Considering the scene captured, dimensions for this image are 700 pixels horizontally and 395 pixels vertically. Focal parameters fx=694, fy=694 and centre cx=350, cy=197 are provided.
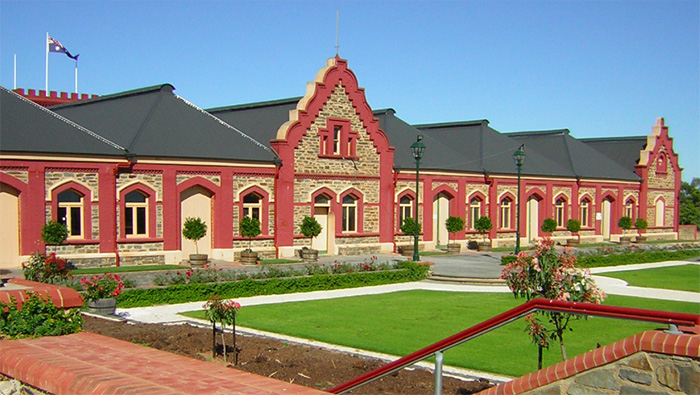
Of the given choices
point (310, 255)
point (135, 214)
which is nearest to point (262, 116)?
point (310, 255)

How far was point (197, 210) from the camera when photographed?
31.5 m

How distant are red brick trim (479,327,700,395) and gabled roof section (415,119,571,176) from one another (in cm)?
3462

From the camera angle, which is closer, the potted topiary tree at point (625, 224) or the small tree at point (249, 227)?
the small tree at point (249, 227)

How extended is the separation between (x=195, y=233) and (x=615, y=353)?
2525 cm

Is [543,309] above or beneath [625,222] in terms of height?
above

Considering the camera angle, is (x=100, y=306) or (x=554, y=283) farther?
(x=100, y=306)

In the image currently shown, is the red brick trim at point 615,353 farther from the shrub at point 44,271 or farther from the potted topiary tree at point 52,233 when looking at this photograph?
the potted topiary tree at point 52,233

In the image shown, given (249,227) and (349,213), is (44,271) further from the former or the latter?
(349,213)

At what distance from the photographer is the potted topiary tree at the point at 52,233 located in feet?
85.9

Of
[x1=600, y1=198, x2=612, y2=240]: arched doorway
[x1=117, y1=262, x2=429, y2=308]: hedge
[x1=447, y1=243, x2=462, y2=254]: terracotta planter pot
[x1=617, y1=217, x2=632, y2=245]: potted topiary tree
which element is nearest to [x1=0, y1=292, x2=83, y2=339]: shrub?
[x1=117, y1=262, x2=429, y2=308]: hedge

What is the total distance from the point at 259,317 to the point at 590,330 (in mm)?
8479

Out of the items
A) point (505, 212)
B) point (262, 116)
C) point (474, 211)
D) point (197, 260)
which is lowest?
point (197, 260)

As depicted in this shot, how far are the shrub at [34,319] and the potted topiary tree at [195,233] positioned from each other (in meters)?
20.1

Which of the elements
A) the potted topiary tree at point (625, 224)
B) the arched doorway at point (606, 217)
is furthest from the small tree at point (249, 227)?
the potted topiary tree at point (625, 224)
